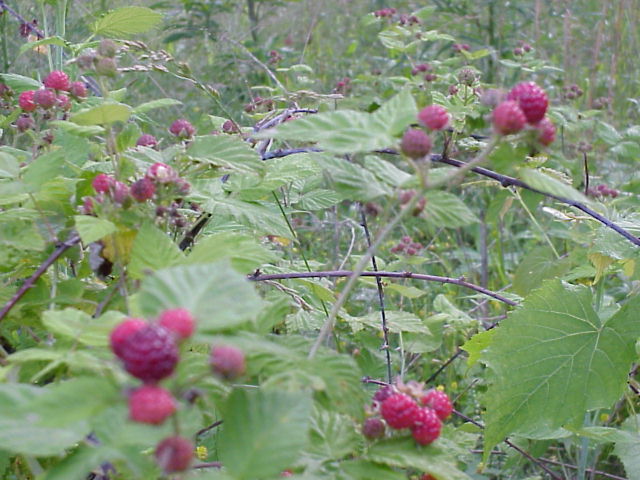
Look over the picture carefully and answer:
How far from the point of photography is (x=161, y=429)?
50 centimetres

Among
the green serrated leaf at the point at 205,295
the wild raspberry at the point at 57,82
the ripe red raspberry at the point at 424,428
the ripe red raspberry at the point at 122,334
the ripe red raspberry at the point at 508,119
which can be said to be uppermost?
the ripe red raspberry at the point at 508,119

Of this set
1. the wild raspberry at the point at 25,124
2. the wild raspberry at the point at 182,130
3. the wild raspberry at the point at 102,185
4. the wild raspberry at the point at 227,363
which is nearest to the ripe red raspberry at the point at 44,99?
the wild raspberry at the point at 25,124

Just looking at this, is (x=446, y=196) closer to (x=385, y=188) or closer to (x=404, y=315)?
(x=385, y=188)

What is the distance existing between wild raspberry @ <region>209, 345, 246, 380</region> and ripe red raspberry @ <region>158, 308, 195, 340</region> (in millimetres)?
28

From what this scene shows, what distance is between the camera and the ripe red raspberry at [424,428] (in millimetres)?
719

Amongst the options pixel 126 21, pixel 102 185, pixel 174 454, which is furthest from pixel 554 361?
pixel 126 21

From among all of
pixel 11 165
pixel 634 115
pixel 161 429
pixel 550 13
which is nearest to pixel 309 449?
pixel 161 429

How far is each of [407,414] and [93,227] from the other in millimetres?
404

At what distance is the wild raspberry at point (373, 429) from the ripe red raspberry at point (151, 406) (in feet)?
1.01

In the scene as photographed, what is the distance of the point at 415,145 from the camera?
0.69 m

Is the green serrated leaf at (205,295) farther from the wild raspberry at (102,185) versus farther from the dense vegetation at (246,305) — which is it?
the wild raspberry at (102,185)

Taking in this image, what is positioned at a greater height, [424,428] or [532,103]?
[532,103]

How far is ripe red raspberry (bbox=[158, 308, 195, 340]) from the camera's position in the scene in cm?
51

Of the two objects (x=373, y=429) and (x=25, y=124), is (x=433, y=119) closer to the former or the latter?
(x=373, y=429)
